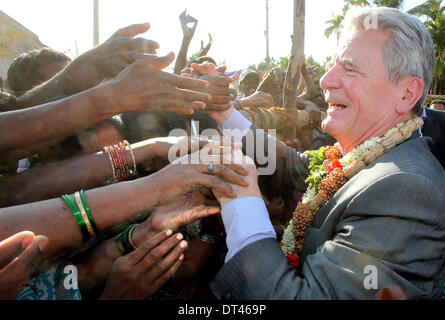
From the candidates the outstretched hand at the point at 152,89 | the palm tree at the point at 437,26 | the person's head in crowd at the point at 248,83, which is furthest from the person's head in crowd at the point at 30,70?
the palm tree at the point at 437,26

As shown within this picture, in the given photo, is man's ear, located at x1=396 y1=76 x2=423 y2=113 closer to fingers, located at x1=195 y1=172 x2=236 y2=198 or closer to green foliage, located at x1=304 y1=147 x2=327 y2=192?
green foliage, located at x1=304 y1=147 x2=327 y2=192

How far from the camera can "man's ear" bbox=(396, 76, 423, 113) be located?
167 cm

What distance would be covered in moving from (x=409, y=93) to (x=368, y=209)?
34.5 inches

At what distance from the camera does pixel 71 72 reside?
2074 millimetres

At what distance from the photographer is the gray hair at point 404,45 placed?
5.28 ft

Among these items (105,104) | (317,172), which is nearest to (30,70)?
(105,104)

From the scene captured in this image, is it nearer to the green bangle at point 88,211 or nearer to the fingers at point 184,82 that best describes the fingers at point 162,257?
the green bangle at point 88,211

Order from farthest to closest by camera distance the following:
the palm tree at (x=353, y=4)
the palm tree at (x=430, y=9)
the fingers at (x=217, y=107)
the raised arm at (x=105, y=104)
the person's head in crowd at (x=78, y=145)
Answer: the palm tree at (x=430, y=9) → the palm tree at (x=353, y=4) → the fingers at (x=217, y=107) → the person's head in crowd at (x=78, y=145) → the raised arm at (x=105, y=104)

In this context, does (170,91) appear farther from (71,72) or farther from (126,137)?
(71,72)

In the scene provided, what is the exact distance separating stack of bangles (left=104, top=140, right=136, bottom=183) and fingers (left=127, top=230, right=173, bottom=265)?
48 cm

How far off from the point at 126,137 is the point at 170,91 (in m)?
0.50

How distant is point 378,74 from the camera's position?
1676 millimetres

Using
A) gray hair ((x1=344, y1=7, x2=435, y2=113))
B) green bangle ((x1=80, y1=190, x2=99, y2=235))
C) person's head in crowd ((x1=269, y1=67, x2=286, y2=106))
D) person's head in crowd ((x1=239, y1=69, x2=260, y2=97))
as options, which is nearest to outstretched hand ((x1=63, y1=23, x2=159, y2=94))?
green bangle ((x1=80, y1=190, x2=99, y2=235))
